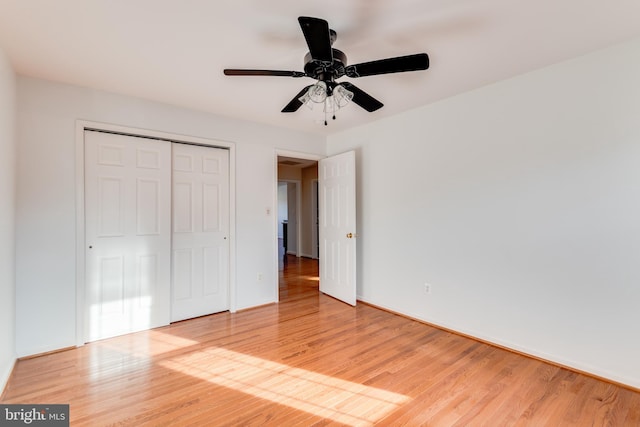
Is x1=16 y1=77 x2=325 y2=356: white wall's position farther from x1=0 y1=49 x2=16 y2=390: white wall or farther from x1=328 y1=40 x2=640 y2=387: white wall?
x1=328 y1=40 x2=640 y2=387: white wall

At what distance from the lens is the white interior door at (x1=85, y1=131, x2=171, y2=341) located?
→ 277 centimetres

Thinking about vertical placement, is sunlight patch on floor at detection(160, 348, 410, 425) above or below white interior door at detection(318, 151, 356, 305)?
below

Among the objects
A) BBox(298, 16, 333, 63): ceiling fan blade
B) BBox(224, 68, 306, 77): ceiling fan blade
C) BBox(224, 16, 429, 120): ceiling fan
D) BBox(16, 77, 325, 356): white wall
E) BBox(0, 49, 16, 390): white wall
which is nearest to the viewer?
BBox(298, 16, 333, 63): ceiling fan blade

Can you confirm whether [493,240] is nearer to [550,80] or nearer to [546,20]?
[550,80]

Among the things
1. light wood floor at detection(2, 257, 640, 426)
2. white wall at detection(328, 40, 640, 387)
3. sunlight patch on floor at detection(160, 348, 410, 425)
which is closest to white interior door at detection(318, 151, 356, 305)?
white wall at detection(328, 40, 640, 387)

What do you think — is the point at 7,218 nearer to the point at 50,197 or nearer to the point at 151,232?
the point at 50,197

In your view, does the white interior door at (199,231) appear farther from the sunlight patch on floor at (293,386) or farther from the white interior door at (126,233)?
the sunlight patch on floor at (293,386)

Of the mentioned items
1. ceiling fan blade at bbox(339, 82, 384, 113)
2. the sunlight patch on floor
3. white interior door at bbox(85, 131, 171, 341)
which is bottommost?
the sunlight patch on floor

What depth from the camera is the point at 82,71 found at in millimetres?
2414

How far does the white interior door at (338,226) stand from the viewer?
150 inches

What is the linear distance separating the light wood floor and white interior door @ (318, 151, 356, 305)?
0.98 metres

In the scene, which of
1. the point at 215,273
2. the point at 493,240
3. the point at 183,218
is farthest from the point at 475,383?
the point at 183,218

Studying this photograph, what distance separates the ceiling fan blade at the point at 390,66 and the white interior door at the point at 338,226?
2.02 metres

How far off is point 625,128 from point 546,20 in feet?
3.25
